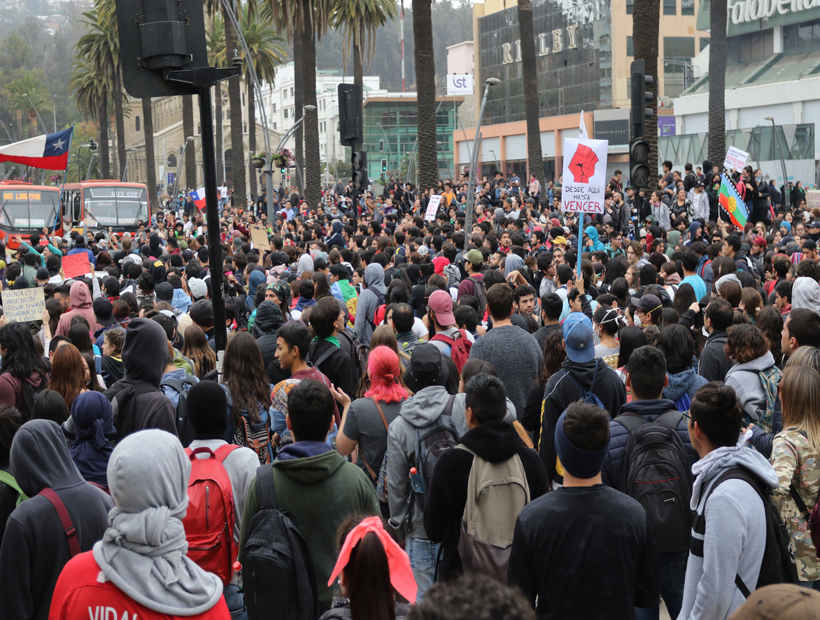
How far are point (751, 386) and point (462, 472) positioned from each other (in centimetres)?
242

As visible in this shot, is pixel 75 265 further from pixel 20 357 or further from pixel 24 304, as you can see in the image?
pixel 20 357

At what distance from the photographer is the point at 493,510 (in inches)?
161

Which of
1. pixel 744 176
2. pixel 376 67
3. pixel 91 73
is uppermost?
pixel 376 67

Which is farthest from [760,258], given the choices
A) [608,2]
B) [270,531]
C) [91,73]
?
[91,73]

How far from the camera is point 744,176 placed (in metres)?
17.3

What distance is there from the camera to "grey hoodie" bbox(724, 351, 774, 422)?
18.1 feet

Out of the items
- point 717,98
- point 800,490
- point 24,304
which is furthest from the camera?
point 717,98

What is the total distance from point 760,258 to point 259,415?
30.2 ft

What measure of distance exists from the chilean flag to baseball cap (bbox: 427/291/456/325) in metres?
12.5

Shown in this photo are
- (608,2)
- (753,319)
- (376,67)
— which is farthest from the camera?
(376,67)

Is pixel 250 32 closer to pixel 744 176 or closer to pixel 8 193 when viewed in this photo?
pixel 8 193

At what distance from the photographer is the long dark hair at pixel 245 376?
18.3 feet

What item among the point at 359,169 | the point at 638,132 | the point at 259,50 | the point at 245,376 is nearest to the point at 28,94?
the point at 259,50

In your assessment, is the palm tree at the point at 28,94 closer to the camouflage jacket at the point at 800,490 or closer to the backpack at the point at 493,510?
the backpack at the point at 493,510
